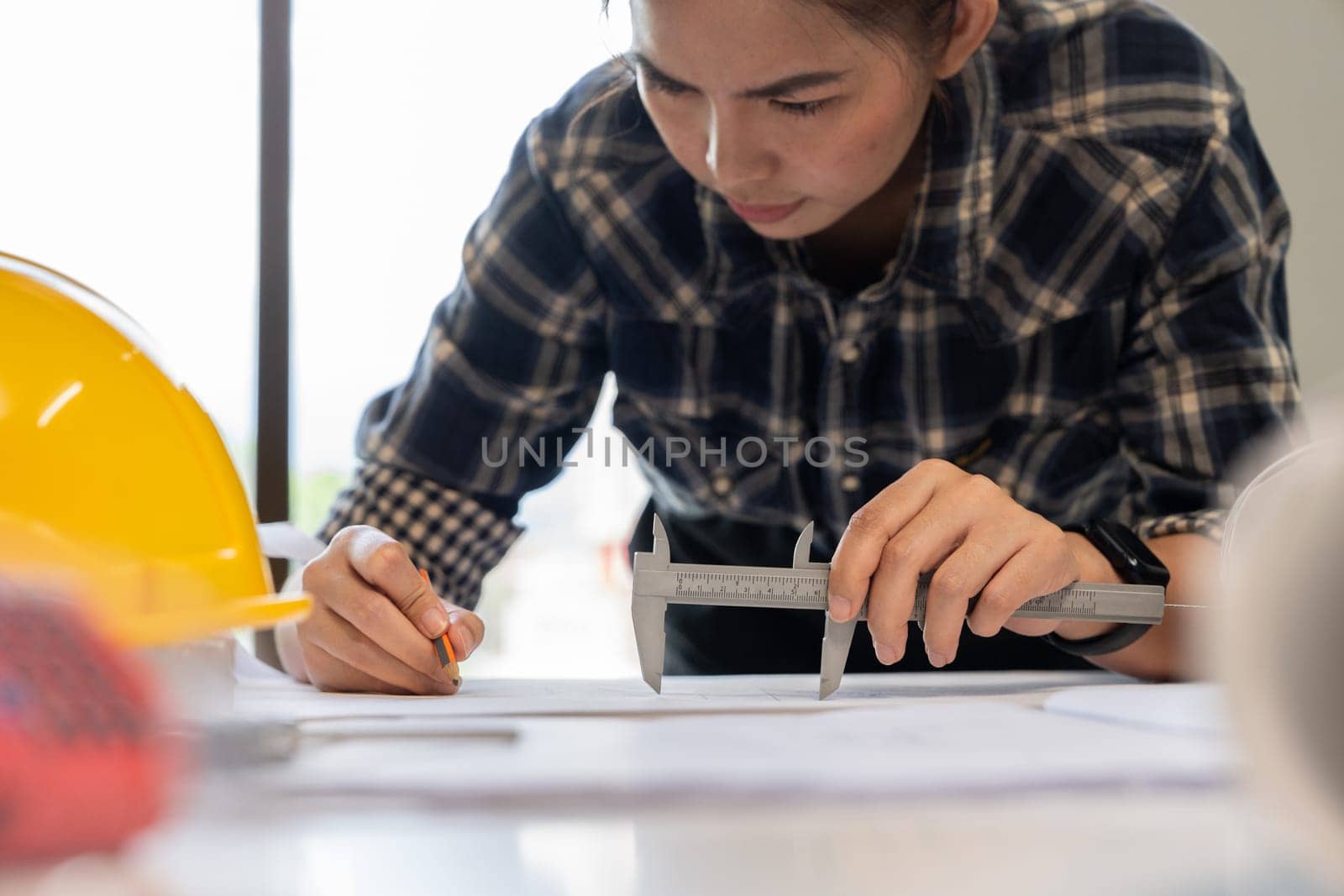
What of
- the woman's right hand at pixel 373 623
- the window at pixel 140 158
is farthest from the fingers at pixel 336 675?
the window at pixel 140 158

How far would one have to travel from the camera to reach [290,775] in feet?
1.59

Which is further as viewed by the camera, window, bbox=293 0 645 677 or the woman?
window, bbox=293 0 645 677

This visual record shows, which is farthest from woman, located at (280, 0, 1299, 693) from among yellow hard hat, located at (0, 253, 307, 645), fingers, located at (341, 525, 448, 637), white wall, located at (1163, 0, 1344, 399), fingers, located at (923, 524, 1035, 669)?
white wall, located at (1163, 0, 1344, 399)

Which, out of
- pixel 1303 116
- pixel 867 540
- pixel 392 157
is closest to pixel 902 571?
pixel 867 540

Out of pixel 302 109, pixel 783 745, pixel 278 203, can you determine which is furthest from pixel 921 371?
pixel 302 109

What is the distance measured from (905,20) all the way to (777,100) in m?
0.14

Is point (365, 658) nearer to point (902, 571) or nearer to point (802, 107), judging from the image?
point (902, 571)

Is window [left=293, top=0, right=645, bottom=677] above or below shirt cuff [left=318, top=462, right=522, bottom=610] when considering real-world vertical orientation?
above

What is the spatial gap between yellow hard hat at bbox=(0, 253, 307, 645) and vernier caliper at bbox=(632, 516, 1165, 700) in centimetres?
32

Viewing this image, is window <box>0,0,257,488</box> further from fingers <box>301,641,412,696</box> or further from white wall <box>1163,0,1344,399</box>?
white wall <box>1163,0,1344,399</box>

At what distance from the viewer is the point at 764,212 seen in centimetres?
101

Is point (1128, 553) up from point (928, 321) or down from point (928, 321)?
down

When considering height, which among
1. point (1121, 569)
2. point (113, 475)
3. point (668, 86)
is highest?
point (668, 86)

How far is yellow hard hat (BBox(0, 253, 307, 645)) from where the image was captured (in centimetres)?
45
